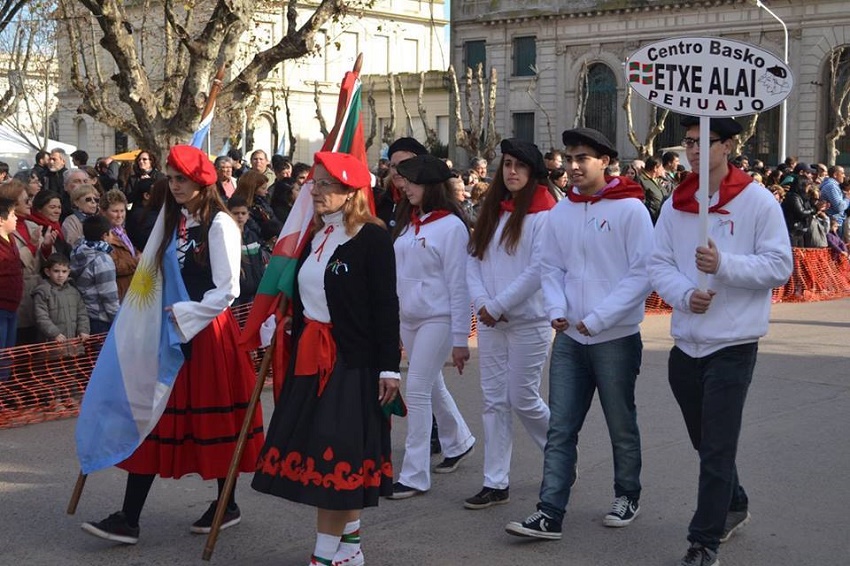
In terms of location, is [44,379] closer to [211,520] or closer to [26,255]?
[26,255]

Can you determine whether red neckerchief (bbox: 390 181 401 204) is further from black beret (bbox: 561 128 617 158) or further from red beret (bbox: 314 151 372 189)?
red beret (bbox: 314 151 372 189)

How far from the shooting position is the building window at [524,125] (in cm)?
4956

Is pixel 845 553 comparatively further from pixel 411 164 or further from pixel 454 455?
pixel 411 164

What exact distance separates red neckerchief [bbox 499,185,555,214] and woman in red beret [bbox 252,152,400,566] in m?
1.38

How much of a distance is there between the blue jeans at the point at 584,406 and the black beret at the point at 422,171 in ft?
4.15

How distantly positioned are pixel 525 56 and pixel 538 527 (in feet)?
147

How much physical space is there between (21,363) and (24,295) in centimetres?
58

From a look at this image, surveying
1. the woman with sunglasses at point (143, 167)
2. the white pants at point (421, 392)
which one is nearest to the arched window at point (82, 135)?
the woman with sunglasses at point (143, 167)

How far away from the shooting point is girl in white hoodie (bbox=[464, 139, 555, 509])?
6.11 metres

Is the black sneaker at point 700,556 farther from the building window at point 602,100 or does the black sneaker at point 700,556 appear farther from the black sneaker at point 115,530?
the building window at point 602,100

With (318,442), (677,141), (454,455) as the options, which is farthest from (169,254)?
(677,141)

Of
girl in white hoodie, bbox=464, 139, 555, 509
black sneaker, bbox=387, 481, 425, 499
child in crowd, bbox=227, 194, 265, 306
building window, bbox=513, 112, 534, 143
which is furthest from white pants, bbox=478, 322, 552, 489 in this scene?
building window, bbox=513, 112, 534, 143

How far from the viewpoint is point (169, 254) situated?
220 inches

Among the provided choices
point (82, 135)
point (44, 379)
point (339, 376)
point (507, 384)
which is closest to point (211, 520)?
point (339, 376)
